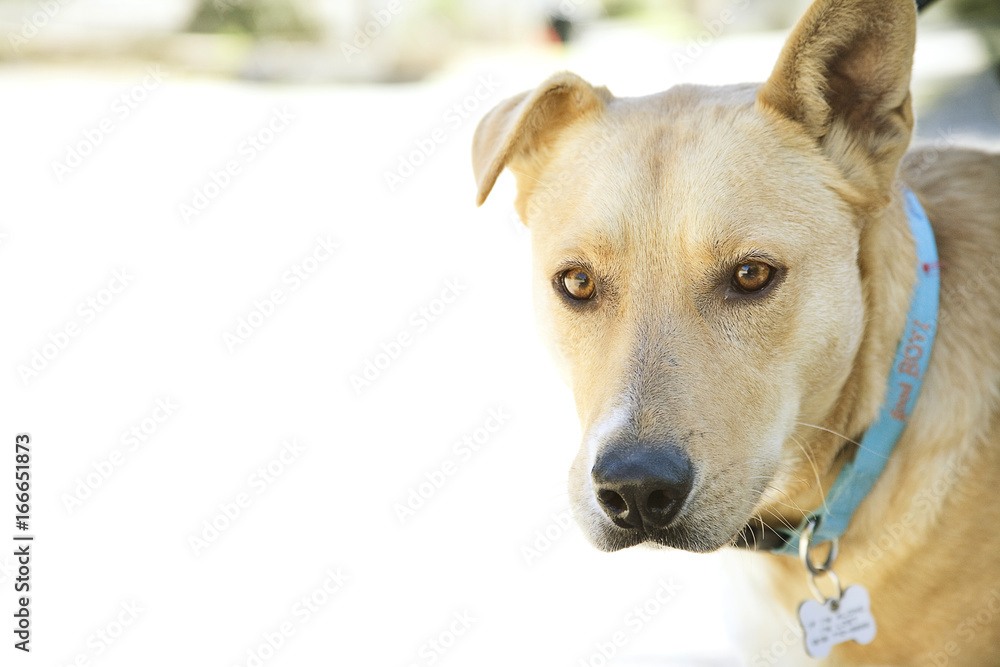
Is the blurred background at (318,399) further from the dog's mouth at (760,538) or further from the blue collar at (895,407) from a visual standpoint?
the blue collar at (895,407)

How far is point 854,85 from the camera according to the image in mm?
2398

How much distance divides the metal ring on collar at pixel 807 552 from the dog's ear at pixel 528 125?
1289mm

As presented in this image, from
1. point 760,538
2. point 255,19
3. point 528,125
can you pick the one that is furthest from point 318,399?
point 255,19

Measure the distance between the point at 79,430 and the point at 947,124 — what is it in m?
4.61

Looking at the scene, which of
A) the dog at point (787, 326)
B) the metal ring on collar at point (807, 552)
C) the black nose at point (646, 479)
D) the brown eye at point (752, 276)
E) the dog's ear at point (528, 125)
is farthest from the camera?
the dog's ear at point (528, 125)

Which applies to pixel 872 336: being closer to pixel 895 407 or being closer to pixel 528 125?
pixel 895 407

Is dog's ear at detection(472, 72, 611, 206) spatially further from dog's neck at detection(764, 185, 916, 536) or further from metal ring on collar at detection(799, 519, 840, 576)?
metal ring on collar at detection(799, 519, 840, 576)

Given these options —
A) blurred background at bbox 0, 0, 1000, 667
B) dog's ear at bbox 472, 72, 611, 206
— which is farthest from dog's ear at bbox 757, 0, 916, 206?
blurred background at bbox 0, 0, 1000, 667

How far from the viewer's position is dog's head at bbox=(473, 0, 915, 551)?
2.13 m

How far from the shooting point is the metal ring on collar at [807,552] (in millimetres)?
2430

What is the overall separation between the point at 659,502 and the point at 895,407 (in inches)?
30.9

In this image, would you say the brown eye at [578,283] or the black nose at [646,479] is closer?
the black nose at [646,479]

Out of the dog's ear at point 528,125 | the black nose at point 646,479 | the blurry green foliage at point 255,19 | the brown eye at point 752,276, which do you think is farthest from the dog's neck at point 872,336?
the blurry green foliage at point 255,19

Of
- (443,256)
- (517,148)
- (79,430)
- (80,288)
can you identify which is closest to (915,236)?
(517,148)
